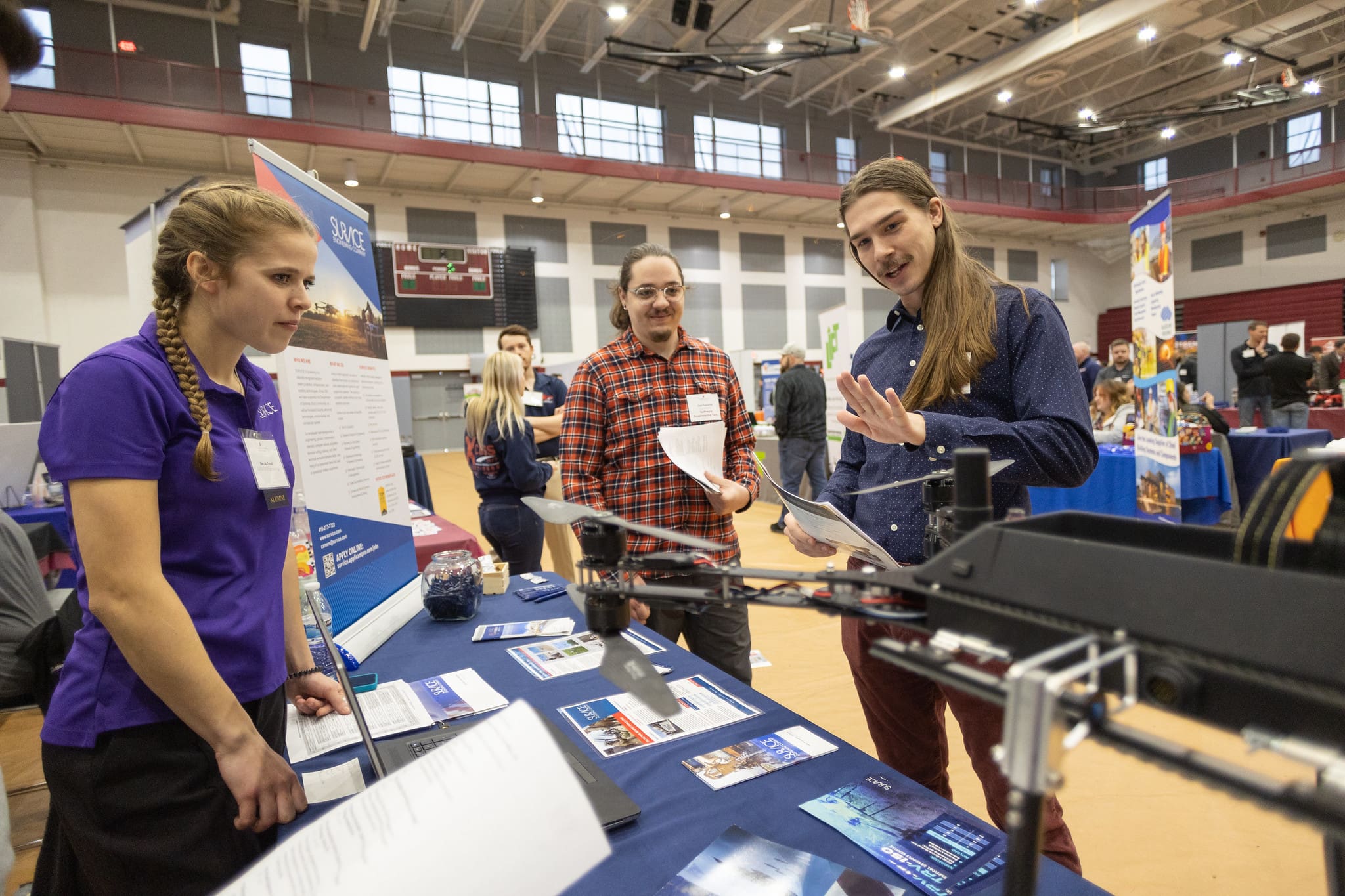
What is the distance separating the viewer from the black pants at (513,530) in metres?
3.28

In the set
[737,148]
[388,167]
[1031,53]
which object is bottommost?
[388,167]

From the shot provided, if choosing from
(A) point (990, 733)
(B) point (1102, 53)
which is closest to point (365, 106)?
(A) point (990, 733)

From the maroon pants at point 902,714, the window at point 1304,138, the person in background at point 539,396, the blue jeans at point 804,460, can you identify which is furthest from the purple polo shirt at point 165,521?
the window at point 1304,138

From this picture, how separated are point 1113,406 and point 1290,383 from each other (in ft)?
10.9

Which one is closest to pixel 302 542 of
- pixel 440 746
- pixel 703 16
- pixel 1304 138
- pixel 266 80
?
pixel 440 746

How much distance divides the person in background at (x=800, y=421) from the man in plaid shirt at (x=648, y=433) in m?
4.05

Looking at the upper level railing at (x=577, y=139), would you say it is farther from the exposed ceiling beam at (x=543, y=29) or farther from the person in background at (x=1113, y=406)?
the person in background at (x=1113, y=406)

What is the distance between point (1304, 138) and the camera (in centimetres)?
1538

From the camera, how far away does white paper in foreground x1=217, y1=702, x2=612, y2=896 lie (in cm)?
51

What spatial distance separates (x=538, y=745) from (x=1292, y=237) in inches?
816

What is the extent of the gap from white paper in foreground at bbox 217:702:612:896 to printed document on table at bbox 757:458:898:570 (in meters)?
0.45

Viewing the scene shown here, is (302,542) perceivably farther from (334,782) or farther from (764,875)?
(764,875)

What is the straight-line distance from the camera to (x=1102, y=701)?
0.38 meters

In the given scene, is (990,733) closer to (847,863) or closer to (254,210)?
(847,863)
